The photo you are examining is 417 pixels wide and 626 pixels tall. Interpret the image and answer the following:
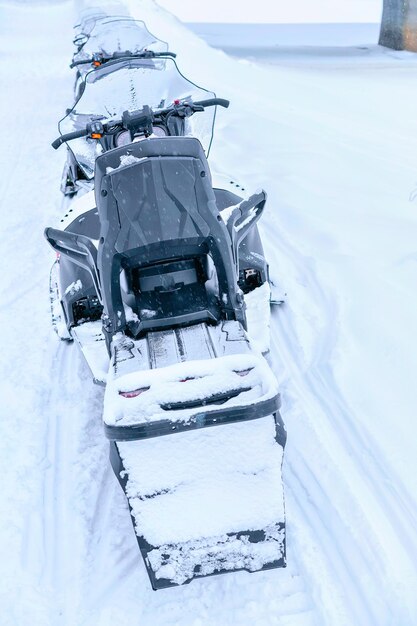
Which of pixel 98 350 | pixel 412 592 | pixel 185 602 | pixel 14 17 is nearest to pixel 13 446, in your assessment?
pixel 98 350

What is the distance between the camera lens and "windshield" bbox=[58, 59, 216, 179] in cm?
476

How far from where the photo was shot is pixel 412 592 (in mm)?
2250

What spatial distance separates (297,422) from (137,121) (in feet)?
7.15

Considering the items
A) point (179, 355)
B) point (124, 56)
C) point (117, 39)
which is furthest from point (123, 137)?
point (117, 39)

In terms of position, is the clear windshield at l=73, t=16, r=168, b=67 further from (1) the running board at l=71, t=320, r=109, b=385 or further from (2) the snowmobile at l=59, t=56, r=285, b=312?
(1) the running board at l=71, t=320, r=109, b=385

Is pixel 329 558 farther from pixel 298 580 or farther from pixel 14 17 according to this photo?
pixel 14 17

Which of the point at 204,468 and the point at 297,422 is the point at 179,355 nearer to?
the point at 204,468

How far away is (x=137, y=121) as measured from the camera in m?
3.93

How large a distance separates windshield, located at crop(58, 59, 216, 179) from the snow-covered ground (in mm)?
1031

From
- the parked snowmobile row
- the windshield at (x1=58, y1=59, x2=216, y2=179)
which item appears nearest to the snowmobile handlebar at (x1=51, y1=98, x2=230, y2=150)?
the windshield at (x1=58, y1=59, x2=216, y2=179)

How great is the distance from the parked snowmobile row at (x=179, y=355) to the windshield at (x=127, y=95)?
1296 millimetres

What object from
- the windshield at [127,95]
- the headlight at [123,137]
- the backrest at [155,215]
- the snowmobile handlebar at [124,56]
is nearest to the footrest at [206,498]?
the backrest at [155,215]

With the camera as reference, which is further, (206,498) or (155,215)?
(155,215)

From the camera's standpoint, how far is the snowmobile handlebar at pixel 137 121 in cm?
393
